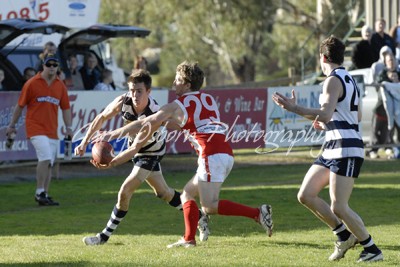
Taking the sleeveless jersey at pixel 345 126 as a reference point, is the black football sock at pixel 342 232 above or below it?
below

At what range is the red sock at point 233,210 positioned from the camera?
10.8 meters

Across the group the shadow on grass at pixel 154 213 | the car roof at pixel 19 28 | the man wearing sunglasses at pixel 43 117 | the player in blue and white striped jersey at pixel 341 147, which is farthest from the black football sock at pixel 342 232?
the car roof at pixel 19 28

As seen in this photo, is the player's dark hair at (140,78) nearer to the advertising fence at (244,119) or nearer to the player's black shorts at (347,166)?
the player's black shorts at (347,166)

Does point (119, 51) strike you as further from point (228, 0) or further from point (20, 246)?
point (20, 246)

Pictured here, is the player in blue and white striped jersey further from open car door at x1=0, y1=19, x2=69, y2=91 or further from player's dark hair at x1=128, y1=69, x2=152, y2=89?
open car door at x1=0, y1=19, x2=69, y2=91

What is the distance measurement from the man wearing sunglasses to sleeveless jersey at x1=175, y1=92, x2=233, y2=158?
525 centimetres

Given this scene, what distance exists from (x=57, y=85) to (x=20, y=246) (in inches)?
198

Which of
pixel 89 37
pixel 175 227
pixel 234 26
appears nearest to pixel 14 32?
pixel 89 37

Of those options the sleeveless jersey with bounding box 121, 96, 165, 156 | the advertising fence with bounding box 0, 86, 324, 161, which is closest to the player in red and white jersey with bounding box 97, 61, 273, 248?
the sleeveless jersey with bounding box 121, 96, 165, 156

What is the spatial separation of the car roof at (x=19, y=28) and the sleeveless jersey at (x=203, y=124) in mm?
10418

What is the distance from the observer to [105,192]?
1772cm

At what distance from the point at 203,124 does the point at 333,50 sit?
1592 millimetres

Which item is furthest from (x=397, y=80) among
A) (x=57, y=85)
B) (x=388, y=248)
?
(x=388, y=248)

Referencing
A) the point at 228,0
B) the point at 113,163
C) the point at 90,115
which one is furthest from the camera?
the point at 228,0
